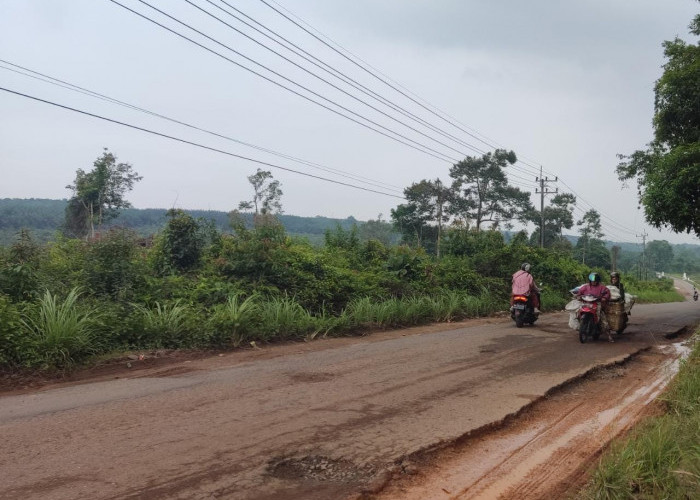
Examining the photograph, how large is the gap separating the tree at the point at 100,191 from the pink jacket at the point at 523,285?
2692cm

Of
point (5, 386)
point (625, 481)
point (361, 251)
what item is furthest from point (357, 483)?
point (361, 251)

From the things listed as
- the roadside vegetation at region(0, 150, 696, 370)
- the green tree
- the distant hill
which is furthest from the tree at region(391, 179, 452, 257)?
the green tree

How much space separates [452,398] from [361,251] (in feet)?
40.4

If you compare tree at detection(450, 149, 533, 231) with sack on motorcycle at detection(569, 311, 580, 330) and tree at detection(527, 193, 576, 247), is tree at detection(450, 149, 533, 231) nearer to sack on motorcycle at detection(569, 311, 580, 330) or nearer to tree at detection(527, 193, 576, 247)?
tree at detection(527, 193, 576, 247)

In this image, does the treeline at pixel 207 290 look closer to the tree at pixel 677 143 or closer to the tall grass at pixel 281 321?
the tall grass at pixel 281 321

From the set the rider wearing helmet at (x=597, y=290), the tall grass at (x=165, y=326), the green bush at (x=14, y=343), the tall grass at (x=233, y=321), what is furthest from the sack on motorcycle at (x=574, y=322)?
the green bush at (x=14, y=343)

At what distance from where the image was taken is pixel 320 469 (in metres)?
4.00

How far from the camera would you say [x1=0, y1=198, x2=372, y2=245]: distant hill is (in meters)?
16.6

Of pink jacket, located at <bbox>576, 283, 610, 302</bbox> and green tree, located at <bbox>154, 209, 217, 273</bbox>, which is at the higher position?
green tree, located at <bbox>154, 209, 217, 273</bbox>

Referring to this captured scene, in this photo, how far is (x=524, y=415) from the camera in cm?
563

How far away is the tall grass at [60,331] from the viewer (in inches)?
277

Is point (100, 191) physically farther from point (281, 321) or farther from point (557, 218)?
point (557, 218)

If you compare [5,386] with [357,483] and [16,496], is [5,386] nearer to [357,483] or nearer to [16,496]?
[16,496]

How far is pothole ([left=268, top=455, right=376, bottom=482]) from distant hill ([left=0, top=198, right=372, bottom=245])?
845cm
